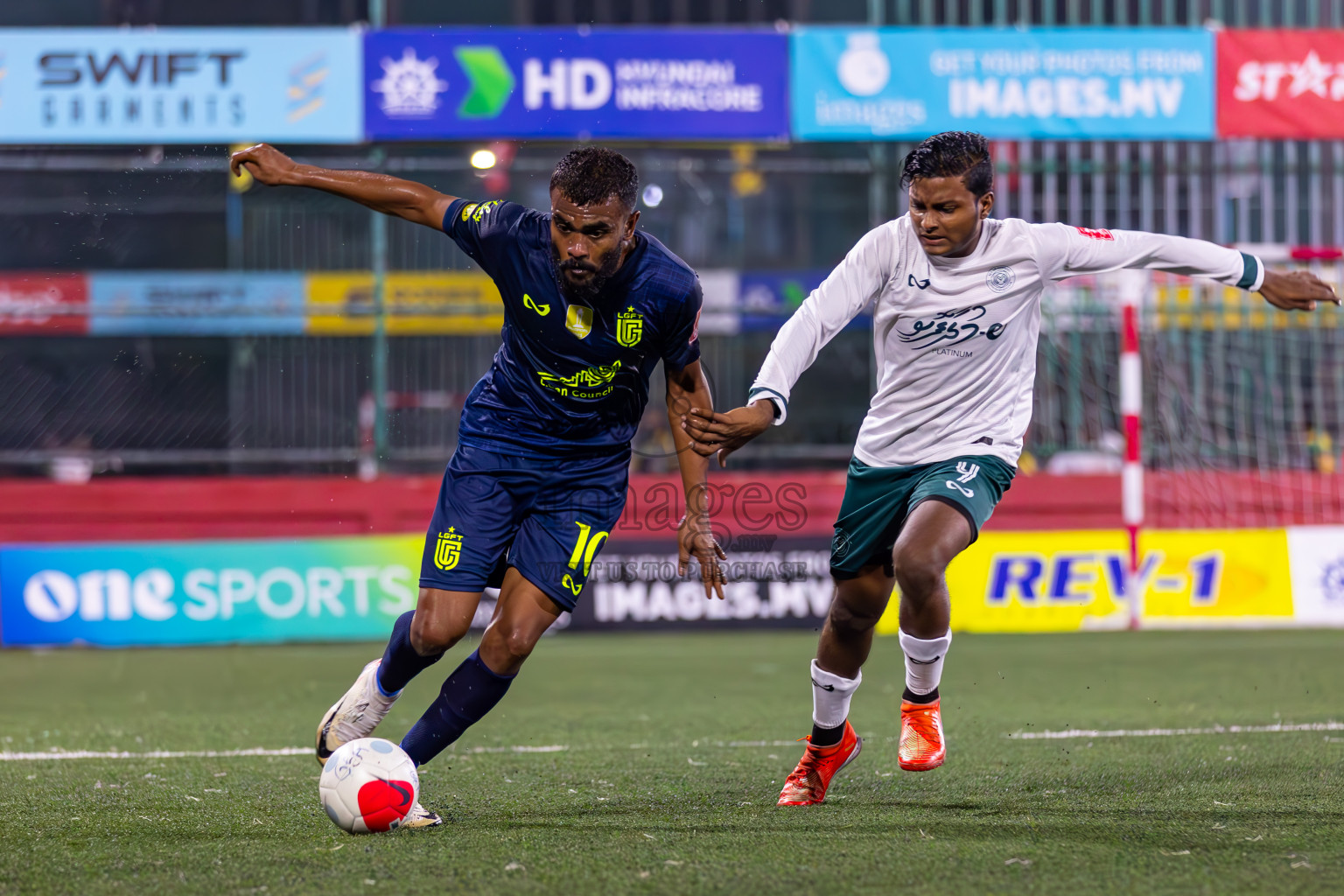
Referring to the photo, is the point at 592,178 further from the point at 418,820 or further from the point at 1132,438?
the point at 1132,438

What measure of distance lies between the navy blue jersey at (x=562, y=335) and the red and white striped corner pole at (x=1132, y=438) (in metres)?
6.24

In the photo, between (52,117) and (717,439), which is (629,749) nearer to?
(717,439)

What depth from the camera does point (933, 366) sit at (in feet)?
14.8

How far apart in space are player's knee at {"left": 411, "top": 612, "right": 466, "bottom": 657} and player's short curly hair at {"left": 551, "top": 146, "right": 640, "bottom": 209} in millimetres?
1237

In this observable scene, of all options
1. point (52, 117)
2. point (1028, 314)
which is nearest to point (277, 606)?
point (52, 117)

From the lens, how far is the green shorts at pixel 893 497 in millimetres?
4367

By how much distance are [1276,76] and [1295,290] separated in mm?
7784

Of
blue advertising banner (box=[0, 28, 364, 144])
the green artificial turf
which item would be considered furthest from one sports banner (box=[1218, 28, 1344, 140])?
blue advertising banner (box=[0, 28, 364, 144])

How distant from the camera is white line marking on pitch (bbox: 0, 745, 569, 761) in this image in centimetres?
551

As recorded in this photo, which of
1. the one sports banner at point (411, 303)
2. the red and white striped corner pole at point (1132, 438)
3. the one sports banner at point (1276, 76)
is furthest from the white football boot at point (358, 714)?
the one sports banner at point (1276, 76)

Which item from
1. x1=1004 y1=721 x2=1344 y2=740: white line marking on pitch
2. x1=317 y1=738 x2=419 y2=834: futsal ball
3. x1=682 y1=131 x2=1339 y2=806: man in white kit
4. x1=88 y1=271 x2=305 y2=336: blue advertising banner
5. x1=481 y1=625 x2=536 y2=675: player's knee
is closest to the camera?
x1=317 y1=738 x2=419 y2=834: futsal ball

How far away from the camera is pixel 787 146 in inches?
467

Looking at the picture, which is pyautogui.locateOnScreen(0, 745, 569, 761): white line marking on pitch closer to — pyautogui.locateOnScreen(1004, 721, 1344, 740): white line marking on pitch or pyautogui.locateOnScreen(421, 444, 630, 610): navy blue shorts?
pyautogui.locateOnScreen(421, 444, 630, 610): navy blue shorts

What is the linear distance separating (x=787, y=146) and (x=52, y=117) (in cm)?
566
